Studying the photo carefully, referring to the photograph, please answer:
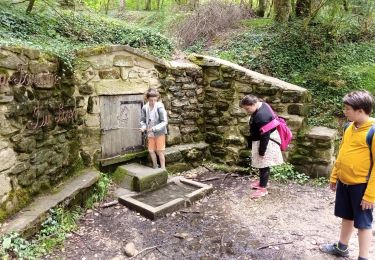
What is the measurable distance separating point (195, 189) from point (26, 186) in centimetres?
256

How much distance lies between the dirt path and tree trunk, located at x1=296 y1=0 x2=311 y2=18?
21.1 ft

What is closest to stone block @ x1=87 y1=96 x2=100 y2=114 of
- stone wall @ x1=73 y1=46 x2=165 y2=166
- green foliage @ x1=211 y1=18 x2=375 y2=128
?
stone wall @ x1=73 y1=46 x2=165 y2=166

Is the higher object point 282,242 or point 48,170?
point 48,170

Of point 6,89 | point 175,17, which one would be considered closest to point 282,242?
point 6,89

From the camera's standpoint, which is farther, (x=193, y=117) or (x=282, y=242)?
(x=193, y=117)

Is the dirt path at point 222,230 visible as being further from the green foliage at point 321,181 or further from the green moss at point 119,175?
the green moss at point 119,175

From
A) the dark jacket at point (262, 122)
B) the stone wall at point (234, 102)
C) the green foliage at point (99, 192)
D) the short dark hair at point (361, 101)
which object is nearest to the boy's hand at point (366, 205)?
the short dark hair at point (361, 101)

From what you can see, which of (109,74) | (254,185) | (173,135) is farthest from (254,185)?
(109,74)

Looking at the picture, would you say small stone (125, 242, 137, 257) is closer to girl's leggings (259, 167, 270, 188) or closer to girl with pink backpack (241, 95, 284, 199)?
girl with pink backpack (241, 95, 284, 199)

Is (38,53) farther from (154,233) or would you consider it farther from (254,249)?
(254,249)

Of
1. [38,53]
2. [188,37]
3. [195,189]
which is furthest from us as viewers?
[188,37]

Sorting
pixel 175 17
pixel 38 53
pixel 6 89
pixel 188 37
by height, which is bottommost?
pixel 6 89

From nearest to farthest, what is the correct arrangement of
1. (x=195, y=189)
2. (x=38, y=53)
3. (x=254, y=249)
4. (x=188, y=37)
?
(x=254, y=249) → (x=38, y=53) → (x=195, y=189) → (x=188, y=37)

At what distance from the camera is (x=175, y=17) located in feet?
39.4
